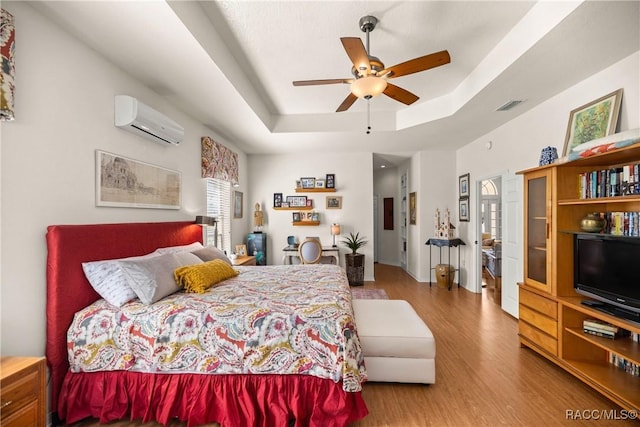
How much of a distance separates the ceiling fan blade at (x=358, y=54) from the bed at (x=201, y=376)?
1.72 meters

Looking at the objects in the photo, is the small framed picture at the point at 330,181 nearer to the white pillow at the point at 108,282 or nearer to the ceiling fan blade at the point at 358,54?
the ceiling fan blade at the point at 358,54

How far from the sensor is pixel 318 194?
210 inches

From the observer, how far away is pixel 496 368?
227cm

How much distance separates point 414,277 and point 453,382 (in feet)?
12.0

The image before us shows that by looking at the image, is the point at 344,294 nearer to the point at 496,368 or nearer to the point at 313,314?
the point at 313,314

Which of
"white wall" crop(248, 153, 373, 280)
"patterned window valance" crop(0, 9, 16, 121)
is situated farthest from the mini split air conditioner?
"white wall" crop(248, 153, 373, 280)

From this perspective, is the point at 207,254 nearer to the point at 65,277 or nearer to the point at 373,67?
the point at 65,277

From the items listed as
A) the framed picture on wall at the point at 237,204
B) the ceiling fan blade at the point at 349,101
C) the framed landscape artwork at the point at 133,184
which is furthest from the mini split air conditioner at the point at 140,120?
the framed picture on wall at the point at 237,204

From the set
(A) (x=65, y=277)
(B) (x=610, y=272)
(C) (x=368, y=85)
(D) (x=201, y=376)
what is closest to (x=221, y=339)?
(D) (x=201, y=376)

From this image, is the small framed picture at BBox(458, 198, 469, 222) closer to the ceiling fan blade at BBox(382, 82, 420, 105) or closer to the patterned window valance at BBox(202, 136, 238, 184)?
the ceiling fan blade at BBox(382, 82, 420, 105)

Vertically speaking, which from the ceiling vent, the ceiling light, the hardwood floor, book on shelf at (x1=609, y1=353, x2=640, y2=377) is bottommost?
the hardwood floor

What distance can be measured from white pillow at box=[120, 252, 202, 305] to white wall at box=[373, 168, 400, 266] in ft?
19.5

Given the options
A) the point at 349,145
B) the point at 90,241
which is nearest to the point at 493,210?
the point at 349,145

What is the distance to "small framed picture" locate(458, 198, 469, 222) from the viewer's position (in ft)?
15.6
